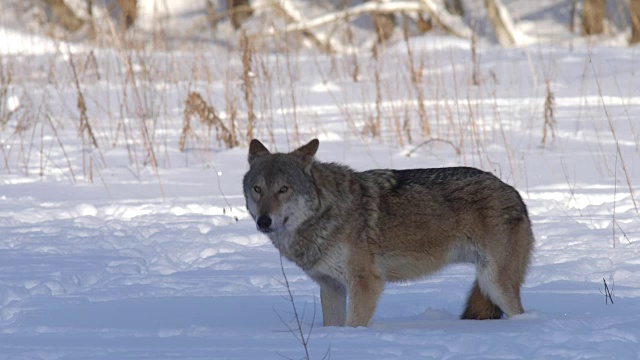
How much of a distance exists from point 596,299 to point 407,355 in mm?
1650

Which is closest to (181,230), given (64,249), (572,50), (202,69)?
(64,249)

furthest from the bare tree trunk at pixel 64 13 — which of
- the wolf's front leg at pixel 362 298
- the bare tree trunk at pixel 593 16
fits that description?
the wolf's front leg at pixel 362 298

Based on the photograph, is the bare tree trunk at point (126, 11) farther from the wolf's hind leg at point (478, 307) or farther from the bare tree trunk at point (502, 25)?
the bare tree trunk at point (502, 25)

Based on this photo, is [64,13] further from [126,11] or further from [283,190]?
[283,190]

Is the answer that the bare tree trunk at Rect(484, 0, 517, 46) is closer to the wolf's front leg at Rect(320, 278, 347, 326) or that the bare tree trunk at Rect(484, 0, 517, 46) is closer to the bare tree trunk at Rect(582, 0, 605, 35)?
the bare tree trunk at Rect(582, 0, 605, 35)

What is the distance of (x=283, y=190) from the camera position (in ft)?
15.2

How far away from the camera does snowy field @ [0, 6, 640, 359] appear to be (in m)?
3.72

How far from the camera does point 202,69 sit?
527 inches

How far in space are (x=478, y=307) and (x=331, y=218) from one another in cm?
85

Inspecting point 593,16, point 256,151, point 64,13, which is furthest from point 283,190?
point 64,13

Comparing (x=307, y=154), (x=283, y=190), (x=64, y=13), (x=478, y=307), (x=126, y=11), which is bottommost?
(x=478, y=307)

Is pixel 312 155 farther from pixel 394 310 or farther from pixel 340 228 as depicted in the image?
pixel 394 310

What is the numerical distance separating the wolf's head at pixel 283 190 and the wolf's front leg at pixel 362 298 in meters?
0.44

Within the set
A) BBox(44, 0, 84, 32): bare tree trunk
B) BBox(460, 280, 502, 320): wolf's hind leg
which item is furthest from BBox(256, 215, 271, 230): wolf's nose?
BBox(44, 0, 84, 32): bare tree trunk
